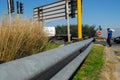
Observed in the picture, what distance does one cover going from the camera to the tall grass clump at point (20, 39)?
5.02 m

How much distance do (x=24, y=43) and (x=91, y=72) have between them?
76.8 inches

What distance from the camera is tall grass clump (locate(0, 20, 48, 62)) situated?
5.02m

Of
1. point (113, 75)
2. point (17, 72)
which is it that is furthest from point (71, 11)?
point (17, 72)

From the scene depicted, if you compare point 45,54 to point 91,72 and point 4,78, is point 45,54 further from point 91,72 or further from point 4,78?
point 91,72

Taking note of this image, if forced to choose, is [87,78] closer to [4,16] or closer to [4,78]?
[4,16]

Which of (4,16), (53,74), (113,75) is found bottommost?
(113,75)

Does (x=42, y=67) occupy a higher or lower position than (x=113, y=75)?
higher

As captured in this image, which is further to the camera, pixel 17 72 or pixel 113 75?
pixel 113 75

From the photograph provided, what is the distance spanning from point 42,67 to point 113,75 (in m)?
4.72

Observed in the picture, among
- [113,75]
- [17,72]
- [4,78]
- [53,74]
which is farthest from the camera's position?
[113,75]

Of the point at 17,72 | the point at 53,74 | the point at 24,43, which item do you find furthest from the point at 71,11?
the point at 17,72

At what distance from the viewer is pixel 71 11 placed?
61.7ft

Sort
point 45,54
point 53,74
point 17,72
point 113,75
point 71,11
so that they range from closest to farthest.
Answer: point 17,72 < point 45,54 < point 53,74 < point 113,75 < point 71,11

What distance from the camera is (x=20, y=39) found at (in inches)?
219
